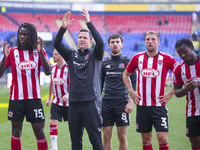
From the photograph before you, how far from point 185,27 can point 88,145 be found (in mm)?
33825

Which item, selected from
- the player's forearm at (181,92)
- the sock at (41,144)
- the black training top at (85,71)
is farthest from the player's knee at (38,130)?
the player's forearm at (181,92)

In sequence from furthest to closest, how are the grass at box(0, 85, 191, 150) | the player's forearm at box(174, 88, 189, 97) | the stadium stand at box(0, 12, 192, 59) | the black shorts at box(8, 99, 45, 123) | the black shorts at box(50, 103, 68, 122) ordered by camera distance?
the stadium stand at box(0, 12, 192, 59)
the grass at box(0, 85, 191, 150)
the black shorts at box(50, 103, 68, 122)
the black shorts at box(8, 99, 45, 123)
the player's forearm at box(174, 88, 189, 97)

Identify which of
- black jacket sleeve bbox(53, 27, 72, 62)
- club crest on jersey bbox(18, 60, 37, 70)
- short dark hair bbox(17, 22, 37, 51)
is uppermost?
short dark hair bbox(17, 22, 37, 51)

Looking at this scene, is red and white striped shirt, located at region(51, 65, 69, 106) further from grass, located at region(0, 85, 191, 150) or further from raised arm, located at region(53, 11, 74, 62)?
raised arm, located at region(53, 11, 74, 62)

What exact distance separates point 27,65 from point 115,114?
183cm

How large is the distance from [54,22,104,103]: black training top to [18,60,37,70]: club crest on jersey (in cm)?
67

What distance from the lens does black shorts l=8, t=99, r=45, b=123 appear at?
4.89 metres

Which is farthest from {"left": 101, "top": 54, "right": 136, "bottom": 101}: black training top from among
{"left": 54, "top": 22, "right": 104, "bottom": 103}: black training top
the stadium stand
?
the stadium stand

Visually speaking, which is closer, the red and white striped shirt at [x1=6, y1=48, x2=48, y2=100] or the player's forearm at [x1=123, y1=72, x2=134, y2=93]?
the red and white striped shirt at [x1=6, y1=48, x2=48, y2=100]

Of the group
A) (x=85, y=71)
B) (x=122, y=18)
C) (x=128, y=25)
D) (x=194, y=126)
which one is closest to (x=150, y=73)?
(x=194, y=126)

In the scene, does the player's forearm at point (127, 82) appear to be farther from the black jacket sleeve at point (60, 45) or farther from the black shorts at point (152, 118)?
the black jacket sleeve at point (60, 45)

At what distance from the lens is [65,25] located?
14.6 ft

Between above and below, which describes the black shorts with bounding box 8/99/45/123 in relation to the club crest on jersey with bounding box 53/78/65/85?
below

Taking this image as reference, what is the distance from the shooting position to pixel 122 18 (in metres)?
40.8
